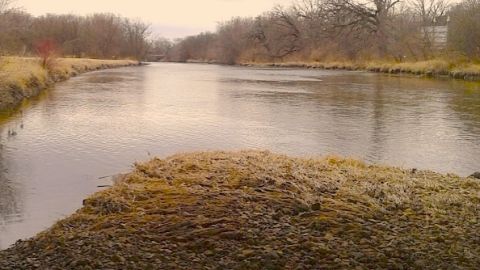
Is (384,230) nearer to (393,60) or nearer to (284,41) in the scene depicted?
(393,60)

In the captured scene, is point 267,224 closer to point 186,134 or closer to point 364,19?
point 186,134

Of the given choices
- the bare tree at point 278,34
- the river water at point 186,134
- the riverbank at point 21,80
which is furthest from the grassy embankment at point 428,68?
the riverbank at point 21,80

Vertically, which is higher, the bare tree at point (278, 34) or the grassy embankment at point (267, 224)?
the bare tree at point (278, 34)

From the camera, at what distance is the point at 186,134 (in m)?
12.3

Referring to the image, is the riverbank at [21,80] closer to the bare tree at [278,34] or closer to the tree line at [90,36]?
the tree line at [90,36]

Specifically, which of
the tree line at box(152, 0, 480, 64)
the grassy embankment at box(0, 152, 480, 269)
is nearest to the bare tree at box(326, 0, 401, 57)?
the tree line at box(152, 0, 480, 64)

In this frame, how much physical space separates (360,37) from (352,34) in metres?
1.65

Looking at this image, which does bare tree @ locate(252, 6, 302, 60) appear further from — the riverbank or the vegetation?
the riverbank

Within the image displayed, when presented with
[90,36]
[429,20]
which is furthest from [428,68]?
[90,36]

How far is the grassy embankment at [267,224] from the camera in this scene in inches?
168

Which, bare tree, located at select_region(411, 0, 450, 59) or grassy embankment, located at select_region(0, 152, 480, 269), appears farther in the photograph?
bare tree, located at select_region(411, 0, 450, 59)

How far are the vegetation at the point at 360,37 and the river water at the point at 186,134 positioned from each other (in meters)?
18.3

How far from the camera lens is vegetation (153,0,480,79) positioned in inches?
1487

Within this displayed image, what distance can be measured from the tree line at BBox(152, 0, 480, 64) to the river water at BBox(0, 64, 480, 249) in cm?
1893
